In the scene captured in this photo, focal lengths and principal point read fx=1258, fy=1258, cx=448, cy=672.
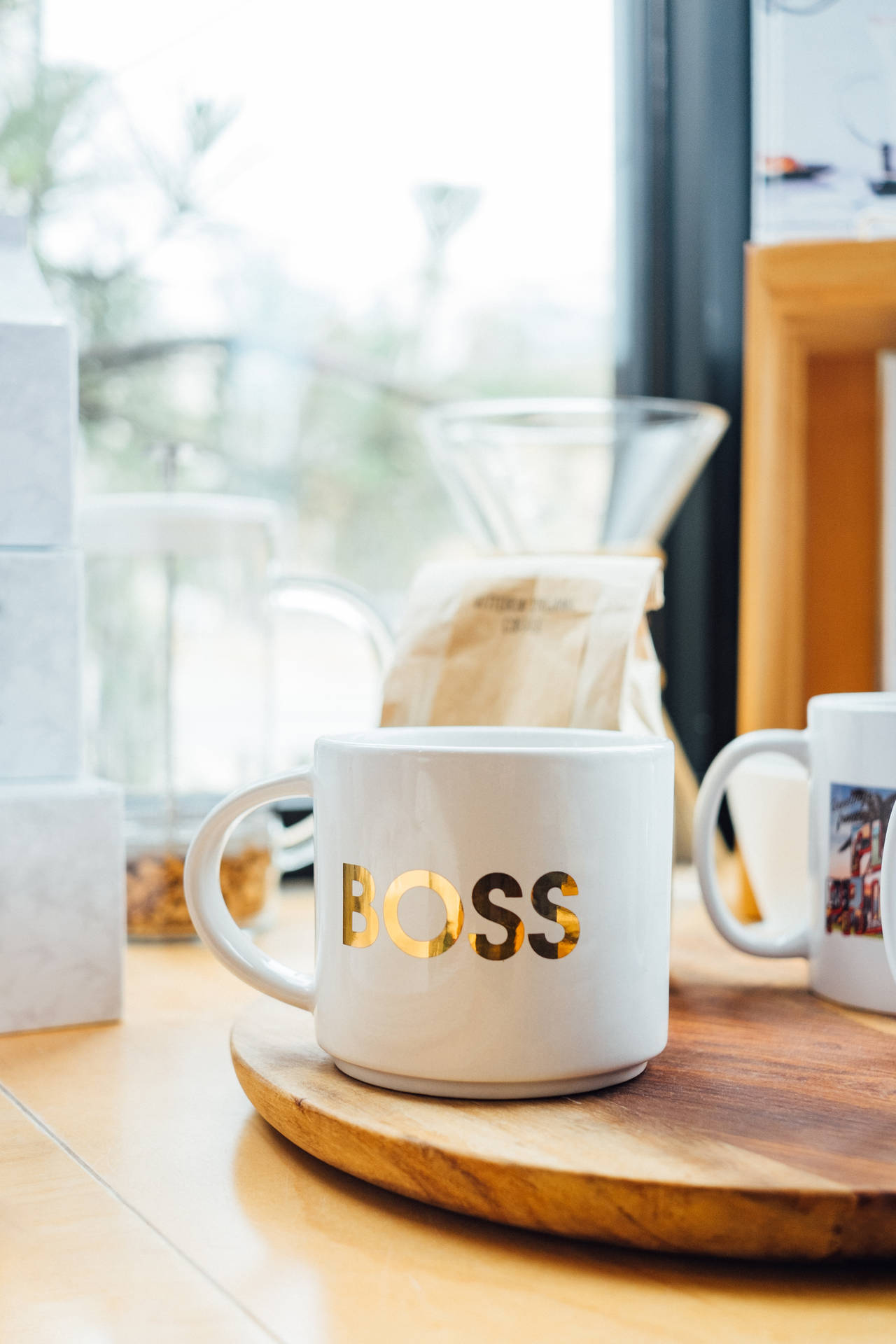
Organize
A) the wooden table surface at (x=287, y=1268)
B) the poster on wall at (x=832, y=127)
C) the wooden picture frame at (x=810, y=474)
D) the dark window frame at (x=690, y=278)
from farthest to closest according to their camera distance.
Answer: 1. the dark window frame at (x=690, y=278)
2. the poster on wall at (x=832, y=127)
3. the wooden picture frame at (x=810, y=474)
4. the wooden table surface at (x=287, y=1268)

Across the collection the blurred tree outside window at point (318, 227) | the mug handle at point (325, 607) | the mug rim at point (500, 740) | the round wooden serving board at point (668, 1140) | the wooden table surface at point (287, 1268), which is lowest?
the wooden table surface at point (287, 1268)

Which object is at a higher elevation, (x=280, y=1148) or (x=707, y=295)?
(x=707, y=295)

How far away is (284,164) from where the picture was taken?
96cm

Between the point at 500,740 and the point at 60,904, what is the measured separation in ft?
0.72

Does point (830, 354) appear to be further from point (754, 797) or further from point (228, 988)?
point (228, 988)

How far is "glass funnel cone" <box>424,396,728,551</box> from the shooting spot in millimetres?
849

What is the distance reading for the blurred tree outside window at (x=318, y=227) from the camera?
2.99 feet

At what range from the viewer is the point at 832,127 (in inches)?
33.7

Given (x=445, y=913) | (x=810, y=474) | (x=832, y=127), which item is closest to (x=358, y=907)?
(x=445, y=913)

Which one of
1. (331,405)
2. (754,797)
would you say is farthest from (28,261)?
(754,797)

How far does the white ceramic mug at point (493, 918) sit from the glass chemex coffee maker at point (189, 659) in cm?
33

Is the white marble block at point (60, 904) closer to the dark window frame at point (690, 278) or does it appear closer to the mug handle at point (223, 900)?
the mug handle at point (223, 900)

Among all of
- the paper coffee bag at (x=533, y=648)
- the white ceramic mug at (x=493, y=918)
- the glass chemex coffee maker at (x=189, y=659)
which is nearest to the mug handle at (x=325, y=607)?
the glass chemex coffee maker at (x=189, y=659)

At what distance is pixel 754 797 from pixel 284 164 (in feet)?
2.02
